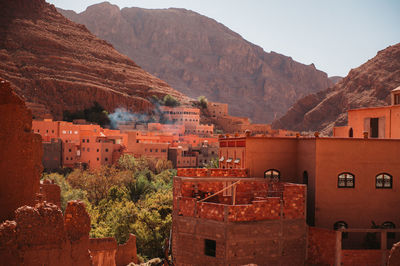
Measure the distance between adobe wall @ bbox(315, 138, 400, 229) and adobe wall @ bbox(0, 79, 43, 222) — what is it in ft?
37.0

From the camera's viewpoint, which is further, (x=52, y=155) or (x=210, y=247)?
(x=52, y=155)

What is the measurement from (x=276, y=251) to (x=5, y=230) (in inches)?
371

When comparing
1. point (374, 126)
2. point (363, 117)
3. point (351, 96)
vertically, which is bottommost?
point (374, 126)

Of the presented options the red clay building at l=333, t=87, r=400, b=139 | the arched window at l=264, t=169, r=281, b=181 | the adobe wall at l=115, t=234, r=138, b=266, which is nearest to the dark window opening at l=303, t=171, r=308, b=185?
the arched window at l=264, t=169, r=281, b=181

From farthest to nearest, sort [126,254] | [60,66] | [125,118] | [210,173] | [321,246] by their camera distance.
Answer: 1. [125,118]
2. [60,66]
3. [126,254]
4. [210,173]
5. [321,246]

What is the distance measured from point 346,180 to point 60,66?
7340 centimetres

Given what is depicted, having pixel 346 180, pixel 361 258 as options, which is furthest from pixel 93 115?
pixel 361 258

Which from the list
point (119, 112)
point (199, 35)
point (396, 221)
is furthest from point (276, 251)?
point (199, 35)

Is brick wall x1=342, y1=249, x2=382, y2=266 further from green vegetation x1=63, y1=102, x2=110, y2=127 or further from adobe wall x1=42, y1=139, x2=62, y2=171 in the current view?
green vegetation x1=63, y1=102, x2=110, y2=127

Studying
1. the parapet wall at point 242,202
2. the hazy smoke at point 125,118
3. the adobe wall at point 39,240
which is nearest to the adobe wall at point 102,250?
the parapet wall at point 242,202

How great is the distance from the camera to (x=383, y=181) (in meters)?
16.4

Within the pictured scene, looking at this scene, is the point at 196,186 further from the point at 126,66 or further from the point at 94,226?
the point at 126,66

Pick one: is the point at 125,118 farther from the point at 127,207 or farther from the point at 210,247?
the point at 210,247

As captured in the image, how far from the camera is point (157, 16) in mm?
196375
